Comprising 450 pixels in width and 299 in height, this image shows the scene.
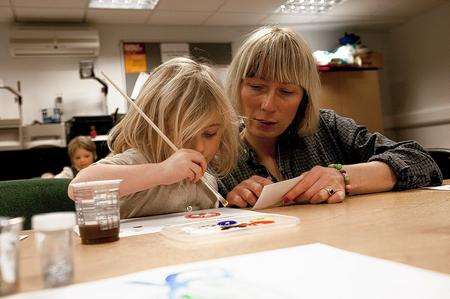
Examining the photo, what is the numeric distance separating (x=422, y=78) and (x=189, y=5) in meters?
3.15

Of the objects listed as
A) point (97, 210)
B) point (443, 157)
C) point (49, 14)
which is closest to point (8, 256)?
point (97, 210)

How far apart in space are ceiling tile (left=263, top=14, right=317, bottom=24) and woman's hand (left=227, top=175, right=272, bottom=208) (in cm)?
410

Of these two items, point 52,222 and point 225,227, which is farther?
point 225,227

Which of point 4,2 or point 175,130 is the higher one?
point 4,2

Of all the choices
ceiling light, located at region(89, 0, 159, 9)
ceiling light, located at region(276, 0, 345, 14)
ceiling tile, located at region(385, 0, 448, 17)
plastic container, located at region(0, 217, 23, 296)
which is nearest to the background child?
ceiling light, located at region(89, 0, 159, 9)

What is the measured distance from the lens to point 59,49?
4.48 meters

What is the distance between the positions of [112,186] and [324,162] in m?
0.97

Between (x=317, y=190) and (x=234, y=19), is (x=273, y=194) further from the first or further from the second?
(x=234, y=19)

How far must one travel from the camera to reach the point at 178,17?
15.5 feet

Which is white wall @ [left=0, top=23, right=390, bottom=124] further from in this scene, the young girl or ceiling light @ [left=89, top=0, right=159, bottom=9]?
Answer: the young girl

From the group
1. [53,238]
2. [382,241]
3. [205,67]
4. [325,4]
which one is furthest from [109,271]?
[325,4]

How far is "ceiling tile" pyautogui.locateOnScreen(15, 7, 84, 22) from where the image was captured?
4.18m

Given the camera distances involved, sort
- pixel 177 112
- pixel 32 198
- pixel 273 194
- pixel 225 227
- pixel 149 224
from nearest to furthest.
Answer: pixel 225 227 → pixel 149 224 → pixel 273 194 → pixel 177 112 → pixel 32 198

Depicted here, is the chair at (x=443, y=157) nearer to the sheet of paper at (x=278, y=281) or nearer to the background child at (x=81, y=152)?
the sheet of paper at (x=278, y=281)
